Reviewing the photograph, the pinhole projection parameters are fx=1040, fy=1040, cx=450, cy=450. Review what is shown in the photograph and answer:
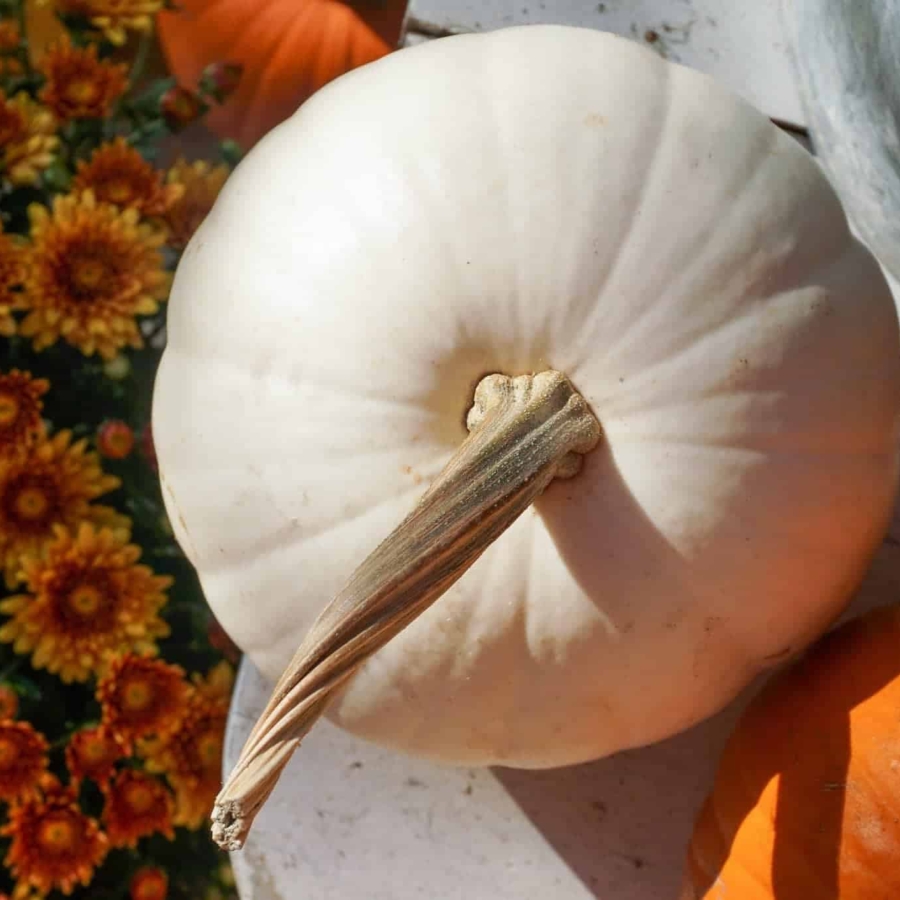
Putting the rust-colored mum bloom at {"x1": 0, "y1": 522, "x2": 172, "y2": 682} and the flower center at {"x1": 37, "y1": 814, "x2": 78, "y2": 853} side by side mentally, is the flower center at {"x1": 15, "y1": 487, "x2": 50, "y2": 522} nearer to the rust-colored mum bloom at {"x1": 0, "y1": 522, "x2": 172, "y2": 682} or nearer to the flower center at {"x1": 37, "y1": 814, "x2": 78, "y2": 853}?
the rust-colored mum bloom at {"x1": 0, "y1": 522, "x2": 172, "y2": 682}

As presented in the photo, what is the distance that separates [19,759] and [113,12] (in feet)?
1.97

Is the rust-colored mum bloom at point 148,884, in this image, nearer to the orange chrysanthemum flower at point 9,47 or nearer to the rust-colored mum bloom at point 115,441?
the rust-colored mum bloom at point 115,441

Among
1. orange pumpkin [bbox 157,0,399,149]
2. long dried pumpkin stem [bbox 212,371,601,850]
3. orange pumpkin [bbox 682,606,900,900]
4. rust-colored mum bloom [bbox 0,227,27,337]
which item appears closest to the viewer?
long dried pumpkin stem [bbox 212,371,601,850]

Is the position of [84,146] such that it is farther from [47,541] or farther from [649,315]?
[649,315]

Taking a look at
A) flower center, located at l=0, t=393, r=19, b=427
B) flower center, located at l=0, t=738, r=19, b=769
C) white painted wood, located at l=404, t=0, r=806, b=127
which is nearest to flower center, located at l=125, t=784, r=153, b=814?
flower center, located at l=0, t=738, r=19, b=769

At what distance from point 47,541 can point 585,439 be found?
0.50 m

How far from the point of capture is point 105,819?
88 cm

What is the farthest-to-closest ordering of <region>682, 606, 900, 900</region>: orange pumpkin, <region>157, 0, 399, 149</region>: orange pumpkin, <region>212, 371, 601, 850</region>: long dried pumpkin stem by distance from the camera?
<region>157, 0, 399, 149</region>: orange pumpkin < <region>682, 606, 900, 900</region>: orange pumpkin < <region>212, 371, 601, 850</region>: long dried pumpkin stem

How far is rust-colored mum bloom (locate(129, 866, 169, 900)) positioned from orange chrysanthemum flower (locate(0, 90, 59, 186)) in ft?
2.02

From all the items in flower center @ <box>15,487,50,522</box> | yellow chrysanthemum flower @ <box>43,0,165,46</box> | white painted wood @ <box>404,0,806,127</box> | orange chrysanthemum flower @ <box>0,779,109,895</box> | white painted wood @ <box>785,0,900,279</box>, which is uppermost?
white painted wood @ <box>785,0,900,279</box>

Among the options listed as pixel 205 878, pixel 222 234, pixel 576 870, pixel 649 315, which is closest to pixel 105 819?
pixel 205 878

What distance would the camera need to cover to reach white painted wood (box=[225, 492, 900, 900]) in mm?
802

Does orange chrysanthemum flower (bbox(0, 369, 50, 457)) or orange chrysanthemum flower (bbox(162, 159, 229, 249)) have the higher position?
orange chrysanthemum flower (bbox(162, 159, 229, 249))

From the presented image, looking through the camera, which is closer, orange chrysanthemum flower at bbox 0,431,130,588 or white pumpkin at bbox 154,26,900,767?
white pumpkin at bbox 154,26,900,767
